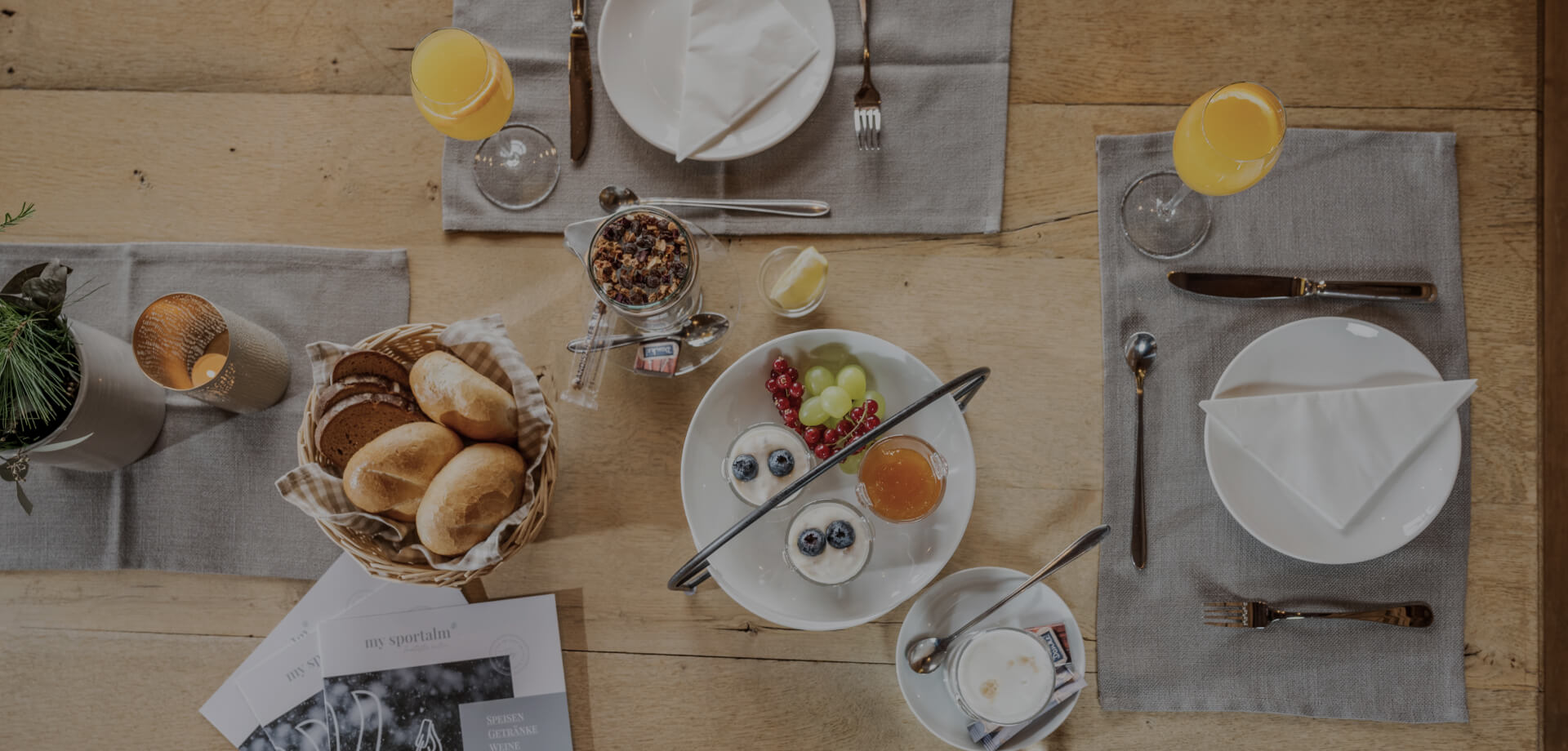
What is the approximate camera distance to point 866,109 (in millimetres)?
1285

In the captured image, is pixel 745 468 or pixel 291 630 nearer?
pixel 745 468

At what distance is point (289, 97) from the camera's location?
1337mm

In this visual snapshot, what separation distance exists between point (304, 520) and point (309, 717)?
30cm

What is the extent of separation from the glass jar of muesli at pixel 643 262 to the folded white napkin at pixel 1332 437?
759 mm

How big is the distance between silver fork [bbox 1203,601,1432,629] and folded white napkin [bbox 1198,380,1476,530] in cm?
16

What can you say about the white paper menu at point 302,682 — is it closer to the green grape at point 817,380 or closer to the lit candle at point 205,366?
the lit candle at point 205,366

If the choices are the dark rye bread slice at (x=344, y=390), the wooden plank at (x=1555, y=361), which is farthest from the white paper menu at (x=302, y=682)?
the wooden plank at (x=1555, y=361)

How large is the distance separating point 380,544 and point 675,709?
502 mm

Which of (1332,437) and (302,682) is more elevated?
(1332,437)

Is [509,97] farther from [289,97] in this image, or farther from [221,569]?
[221,569]

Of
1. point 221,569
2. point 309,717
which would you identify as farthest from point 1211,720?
point 221,569

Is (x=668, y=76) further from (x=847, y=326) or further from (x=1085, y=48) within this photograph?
(x=1085, y=48)

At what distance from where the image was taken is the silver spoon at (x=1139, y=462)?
1.23m

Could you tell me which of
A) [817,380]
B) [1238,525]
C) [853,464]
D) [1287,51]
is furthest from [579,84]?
[1238,525]
